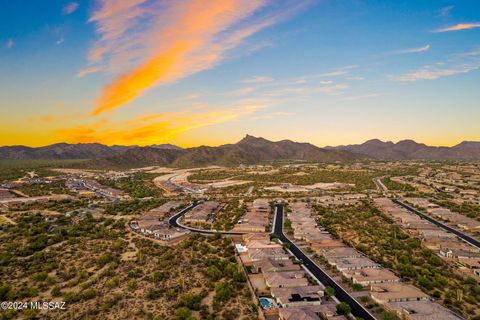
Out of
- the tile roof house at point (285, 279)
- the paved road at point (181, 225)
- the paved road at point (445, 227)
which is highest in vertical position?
the paved road at point (181, 225)

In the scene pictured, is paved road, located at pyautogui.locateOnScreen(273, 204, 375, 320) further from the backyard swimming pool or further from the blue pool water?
the blue pool water

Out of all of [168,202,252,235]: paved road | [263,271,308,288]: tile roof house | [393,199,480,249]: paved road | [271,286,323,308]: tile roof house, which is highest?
[168,202,252,235]: paved road

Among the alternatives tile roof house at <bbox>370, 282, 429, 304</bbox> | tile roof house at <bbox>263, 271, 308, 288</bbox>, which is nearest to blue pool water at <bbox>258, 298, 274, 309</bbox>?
tile roof house at <bbox>263, 271, 308, 288</bbox>

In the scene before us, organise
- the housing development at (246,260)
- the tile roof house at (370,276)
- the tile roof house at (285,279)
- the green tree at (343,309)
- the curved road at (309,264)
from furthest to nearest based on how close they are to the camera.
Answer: the tile roof house at (370,276) → the tile roof house at (285,279) → the housing development at (246,260) → the curved road at (309,264) → the green tree at (343,309)

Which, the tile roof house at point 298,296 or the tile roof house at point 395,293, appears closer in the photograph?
the tile roof house at point 298,296

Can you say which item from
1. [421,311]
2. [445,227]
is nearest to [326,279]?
[421,311]

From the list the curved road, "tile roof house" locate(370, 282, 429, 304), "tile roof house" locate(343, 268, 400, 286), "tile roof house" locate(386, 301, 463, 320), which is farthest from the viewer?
"tile roof house" locate(343, 268, 400, 286)

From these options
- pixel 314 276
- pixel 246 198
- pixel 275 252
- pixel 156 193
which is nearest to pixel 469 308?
pixel 314 276

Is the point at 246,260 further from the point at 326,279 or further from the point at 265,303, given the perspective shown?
the point at 265,303

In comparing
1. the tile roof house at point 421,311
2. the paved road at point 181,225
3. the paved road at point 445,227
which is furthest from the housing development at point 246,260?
the paved road at point 181,225

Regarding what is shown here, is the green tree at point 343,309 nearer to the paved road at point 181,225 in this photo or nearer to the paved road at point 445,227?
the paved road at point 181,225

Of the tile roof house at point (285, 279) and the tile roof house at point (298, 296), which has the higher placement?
the tile roof house at point (285, 279)

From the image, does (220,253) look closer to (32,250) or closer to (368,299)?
(368,299)
